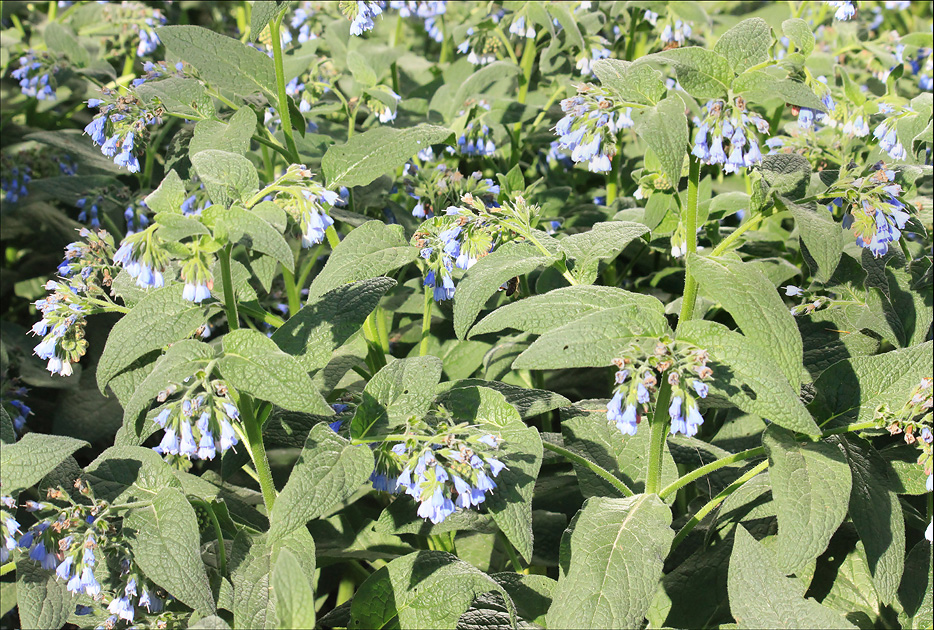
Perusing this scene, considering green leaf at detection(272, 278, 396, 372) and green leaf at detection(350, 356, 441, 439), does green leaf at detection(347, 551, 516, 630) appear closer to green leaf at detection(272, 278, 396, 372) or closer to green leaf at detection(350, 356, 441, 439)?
green leaf at detection(350, 356, 441, 439)

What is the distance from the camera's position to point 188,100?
3.01m

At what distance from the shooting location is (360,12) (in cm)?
308

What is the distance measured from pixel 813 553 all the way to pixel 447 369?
1.67 m

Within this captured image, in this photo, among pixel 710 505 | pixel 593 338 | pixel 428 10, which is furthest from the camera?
pixel 428 10

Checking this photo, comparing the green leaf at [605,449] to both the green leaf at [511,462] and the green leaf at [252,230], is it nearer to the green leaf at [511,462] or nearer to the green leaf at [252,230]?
the green leaf at [511,462]

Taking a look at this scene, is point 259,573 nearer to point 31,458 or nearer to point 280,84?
point 31,458

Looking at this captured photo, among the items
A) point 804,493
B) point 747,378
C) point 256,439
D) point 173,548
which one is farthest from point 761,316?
point 173,548

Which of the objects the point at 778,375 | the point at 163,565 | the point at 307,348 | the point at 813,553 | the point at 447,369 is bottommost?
the point at 447,369

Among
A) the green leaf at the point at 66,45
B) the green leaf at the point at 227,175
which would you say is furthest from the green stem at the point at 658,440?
the green leaf at the point at 66,45

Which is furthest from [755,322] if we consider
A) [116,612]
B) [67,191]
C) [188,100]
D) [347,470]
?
[67,191]

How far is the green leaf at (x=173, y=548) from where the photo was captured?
2.20 m

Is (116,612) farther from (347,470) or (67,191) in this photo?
(67,191)

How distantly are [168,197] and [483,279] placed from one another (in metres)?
0.86

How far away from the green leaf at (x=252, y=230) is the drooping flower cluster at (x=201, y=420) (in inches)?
13.3
